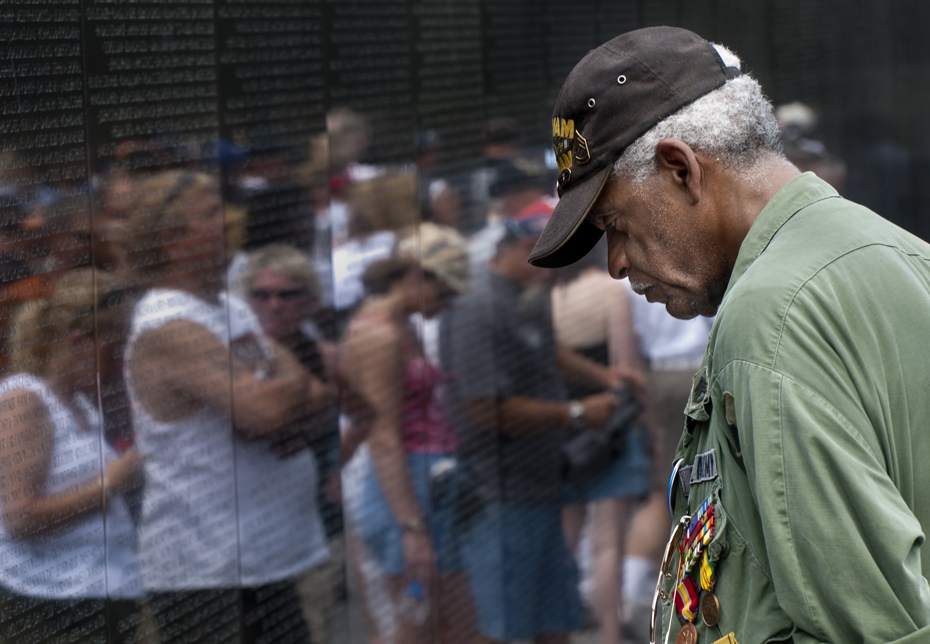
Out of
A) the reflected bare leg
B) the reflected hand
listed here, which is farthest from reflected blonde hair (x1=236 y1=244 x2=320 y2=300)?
the reflected bare leg

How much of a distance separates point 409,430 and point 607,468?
1273 mm

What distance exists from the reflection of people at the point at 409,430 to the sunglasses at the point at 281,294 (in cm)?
23

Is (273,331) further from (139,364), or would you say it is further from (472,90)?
(472,90)

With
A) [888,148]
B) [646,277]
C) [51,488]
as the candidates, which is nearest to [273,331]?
[51,488]

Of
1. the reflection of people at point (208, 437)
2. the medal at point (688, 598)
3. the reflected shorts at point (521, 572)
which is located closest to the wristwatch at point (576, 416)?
the reflected shorts at point (521, 572)

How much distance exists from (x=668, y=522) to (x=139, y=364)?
2.88 metres

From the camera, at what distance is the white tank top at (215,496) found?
6.89ft

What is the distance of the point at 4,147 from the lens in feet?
5.75

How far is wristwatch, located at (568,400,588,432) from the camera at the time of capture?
3834 mm

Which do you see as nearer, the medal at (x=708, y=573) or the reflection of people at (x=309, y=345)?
the medal at (x=708, y=573)

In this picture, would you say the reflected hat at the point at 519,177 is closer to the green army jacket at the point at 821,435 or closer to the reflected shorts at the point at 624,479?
the reflected shorts at the point at 624,479

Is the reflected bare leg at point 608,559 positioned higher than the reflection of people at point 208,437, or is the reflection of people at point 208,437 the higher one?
A: the reflection of people at point 208,437

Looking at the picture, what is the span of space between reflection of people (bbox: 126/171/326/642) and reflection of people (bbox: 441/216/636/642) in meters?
0.88

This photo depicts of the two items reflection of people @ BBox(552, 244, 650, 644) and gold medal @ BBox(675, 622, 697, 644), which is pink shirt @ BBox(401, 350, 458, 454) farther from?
gold medal @ BBox(675, 622, 697, 644)
